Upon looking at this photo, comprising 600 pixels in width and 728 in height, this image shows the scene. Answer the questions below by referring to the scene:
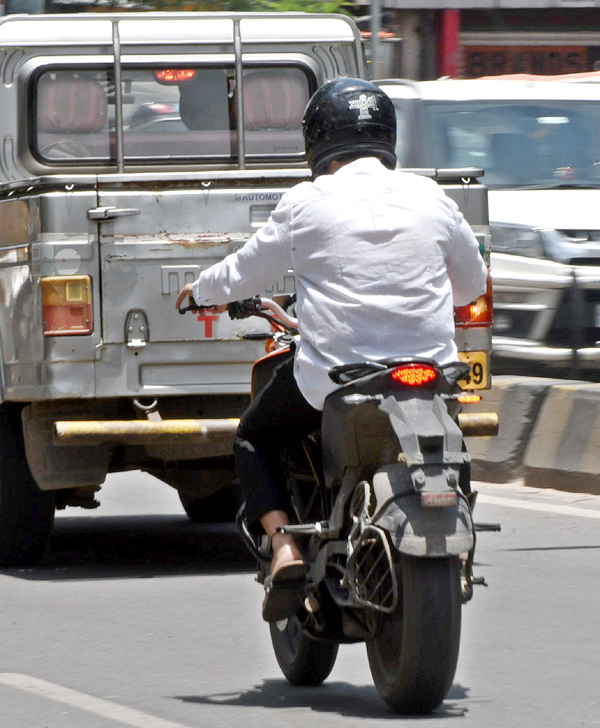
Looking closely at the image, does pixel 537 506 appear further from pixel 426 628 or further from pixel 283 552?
pixel 426 628

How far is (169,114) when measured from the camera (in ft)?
28.9

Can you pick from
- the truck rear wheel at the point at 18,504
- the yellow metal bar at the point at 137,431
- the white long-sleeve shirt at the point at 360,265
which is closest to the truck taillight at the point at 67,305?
the yellow metal bar at the point at 137,431

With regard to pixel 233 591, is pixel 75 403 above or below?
above

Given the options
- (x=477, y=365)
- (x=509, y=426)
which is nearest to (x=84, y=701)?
(x=477, y=365)

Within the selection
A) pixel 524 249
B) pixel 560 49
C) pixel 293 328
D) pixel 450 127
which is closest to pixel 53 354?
pixel 293 328

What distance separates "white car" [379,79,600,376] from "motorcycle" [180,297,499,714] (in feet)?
22.1

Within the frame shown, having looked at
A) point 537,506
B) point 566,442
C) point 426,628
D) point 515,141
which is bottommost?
point 537,506

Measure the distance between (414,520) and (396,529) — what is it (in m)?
0.05

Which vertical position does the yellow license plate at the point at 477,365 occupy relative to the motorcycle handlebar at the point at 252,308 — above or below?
below

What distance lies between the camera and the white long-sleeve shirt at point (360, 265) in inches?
182

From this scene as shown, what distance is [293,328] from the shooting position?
5113 millimetres

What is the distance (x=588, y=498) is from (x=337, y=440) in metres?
4.96

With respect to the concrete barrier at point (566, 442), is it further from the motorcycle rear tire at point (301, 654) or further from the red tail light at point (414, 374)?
the red tail light at point (414, 374)

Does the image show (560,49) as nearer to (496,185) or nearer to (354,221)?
(496,185)
